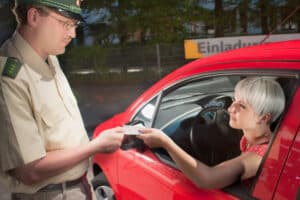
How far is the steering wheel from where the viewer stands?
6.06ft

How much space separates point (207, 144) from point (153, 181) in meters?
0.31

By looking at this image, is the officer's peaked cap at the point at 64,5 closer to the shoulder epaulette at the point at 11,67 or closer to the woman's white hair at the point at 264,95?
the shoulder epaulette at the point at 11,67

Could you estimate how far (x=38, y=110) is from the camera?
1.18m

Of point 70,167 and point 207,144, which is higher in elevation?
point 70,167

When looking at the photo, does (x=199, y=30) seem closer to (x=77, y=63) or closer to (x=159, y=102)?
(x=77, y=63)

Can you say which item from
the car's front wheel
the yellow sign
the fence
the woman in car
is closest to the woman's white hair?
the woman in car

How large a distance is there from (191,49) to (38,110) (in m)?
6.13

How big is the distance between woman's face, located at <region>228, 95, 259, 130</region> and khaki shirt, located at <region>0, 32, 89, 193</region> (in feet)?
2.11

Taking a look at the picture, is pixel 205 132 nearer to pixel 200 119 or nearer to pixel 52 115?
pixel 200 119

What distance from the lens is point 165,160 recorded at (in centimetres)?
196

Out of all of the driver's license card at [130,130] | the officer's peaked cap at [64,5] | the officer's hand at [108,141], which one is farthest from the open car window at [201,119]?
the officer's peaked cap at [64,5]

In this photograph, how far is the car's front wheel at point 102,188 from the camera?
97.1 inches

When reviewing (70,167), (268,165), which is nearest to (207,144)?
(268,165)

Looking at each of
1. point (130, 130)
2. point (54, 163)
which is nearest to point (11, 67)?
point (54, 163)
